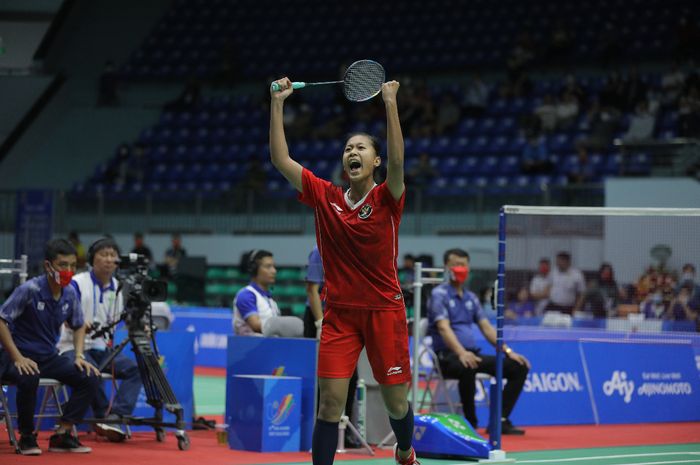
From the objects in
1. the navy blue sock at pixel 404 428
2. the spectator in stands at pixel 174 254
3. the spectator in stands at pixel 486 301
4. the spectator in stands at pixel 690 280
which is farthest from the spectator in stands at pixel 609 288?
the spectator in stands at pixel 174 254

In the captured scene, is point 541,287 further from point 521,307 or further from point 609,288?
point 609,288

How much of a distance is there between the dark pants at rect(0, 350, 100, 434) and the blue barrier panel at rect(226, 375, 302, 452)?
4.17ft

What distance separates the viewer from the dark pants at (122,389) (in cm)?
1041

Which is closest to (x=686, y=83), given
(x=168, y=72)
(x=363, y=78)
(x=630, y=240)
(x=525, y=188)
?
(x=525, y=188)

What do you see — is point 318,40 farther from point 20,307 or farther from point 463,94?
point 20,307

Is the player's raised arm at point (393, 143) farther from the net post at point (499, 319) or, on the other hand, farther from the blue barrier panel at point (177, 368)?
the blue barrier panel at point (177, 368)

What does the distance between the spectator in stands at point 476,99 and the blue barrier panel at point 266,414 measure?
17.1 meters

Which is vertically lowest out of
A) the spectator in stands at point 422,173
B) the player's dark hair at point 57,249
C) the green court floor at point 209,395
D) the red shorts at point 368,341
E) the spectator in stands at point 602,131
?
the green court floor at point 209,395

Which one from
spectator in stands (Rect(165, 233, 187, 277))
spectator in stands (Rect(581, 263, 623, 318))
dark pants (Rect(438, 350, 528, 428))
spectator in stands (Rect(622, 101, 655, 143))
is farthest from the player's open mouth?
spectator in stands (Rect(622, 101, 655, 143))

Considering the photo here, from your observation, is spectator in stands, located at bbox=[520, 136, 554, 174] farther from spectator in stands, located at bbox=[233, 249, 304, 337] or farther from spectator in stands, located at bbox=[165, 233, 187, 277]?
spectator in stands, located at bbox=[233, 249, 304, 337]

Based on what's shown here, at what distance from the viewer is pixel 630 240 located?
17078 millimetres

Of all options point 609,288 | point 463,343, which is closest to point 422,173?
point 609,288

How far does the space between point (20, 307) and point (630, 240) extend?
10.1 m

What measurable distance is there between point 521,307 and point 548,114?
29.4ft
